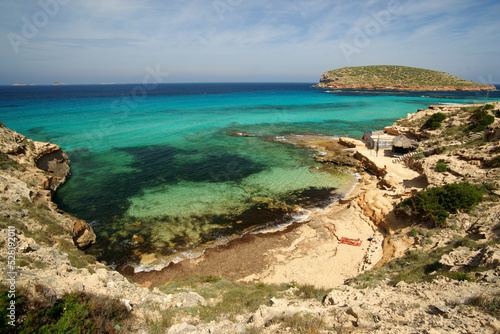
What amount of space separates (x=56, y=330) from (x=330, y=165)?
23229mm

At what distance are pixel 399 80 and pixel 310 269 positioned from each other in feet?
476

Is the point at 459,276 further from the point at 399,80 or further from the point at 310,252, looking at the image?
the point at 399,80

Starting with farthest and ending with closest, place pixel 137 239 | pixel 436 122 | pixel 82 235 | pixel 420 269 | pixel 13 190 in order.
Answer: pixel 436 122 → pixel 137 239 → pixel 82 235 → pixel 13 190 → pixel 420 269

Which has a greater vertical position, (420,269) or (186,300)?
(420,269)

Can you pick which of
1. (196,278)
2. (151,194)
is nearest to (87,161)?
Answer: (151,194)

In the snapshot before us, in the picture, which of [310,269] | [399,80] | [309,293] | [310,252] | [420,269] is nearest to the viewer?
[309,293]

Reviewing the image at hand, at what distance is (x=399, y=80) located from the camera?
415 ft

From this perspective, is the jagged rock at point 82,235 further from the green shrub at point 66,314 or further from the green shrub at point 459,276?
the green shrub at point 459,276

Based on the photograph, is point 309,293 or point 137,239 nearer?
point 309,293

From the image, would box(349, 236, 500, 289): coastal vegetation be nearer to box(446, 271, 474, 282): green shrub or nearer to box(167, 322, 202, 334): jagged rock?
box(446, 271, 474, 282): green shrub

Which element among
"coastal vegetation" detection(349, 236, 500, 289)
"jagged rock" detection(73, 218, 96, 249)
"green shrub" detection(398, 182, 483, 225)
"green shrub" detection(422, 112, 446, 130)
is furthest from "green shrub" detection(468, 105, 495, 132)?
"jagged rock" detection(73, 218, 96, 249)

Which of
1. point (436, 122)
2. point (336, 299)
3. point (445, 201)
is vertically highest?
point (436, 122)

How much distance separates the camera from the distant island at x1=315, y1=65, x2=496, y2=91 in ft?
388

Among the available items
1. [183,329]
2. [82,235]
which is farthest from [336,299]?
[82,235]
